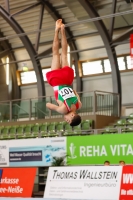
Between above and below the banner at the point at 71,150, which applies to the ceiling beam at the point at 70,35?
above

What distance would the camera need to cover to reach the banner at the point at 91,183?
11789mm

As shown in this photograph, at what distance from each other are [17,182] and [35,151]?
2.55 metres

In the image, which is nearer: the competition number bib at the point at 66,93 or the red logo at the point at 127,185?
the competition number bib at the point at 66,93

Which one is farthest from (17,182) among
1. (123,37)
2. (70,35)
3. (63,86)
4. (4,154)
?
(70,35)

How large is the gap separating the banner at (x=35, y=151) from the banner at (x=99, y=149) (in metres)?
0.48

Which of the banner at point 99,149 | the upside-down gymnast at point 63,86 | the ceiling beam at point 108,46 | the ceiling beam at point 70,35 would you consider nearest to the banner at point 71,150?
the banner at point 99,149

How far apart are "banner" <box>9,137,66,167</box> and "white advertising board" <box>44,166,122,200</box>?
2653 millimetres

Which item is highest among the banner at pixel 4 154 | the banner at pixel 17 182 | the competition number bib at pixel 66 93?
the competition number bib at pixel 66 93

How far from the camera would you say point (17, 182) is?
567 inches

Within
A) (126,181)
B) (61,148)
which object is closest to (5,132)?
(61,148)

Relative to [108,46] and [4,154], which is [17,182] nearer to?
[4,154]

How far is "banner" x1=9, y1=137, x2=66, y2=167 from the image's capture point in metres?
16.1

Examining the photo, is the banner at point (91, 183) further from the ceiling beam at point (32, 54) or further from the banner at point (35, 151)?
the ceiling beam at point (32, 54)

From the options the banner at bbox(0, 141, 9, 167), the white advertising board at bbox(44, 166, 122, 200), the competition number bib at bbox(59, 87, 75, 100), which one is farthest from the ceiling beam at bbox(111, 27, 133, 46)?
the competition number bib at bbox(59, 87, 75, 100)
